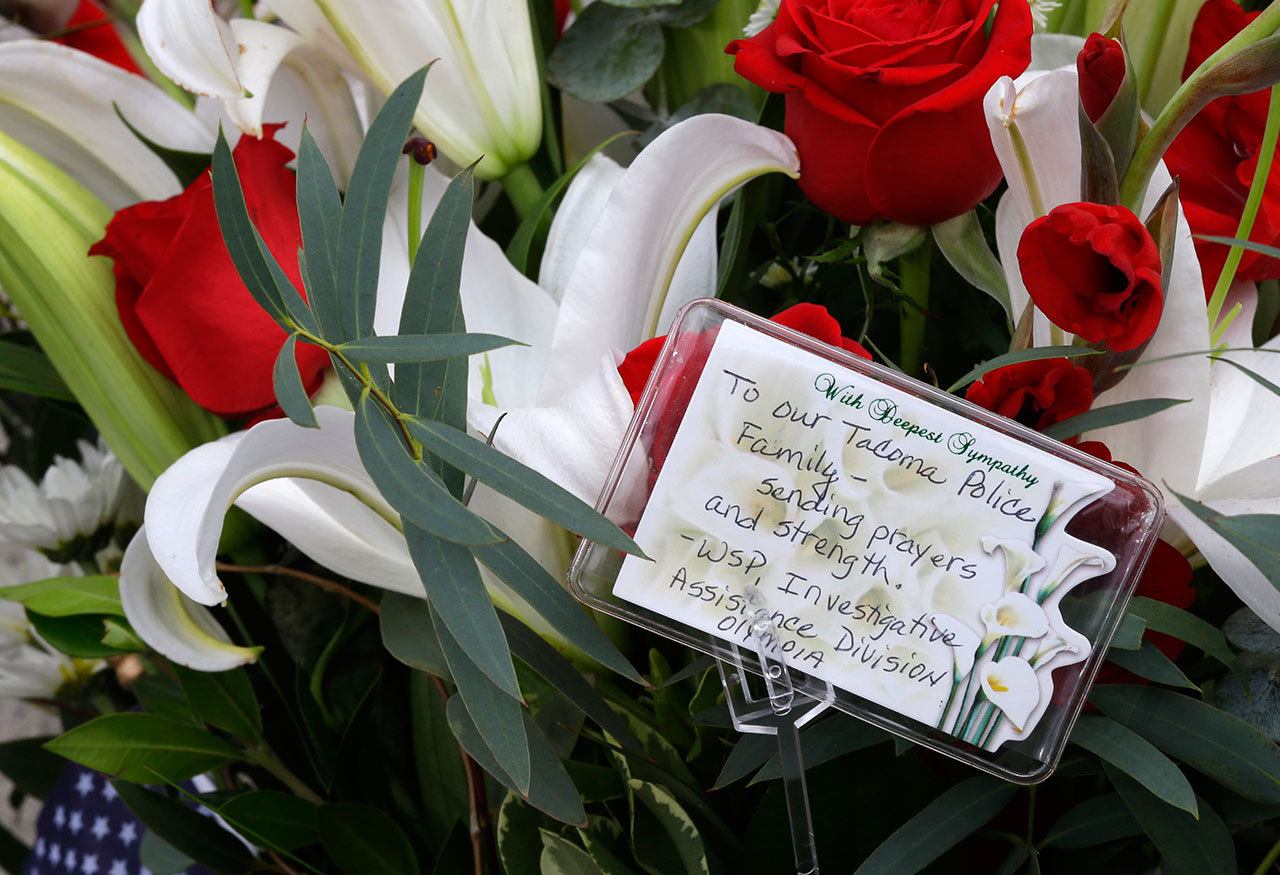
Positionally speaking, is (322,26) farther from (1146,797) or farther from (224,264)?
(1146,797)

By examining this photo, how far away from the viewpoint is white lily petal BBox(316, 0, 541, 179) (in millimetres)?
471

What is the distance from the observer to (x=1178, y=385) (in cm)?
38

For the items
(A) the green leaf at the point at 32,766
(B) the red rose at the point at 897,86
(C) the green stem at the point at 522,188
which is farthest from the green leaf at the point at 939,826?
(A) the green leaf at the point at 32,766

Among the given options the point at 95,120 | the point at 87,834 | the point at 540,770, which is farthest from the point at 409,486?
the point at 87,834

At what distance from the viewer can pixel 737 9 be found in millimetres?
537

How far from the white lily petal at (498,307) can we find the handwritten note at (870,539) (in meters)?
0.15

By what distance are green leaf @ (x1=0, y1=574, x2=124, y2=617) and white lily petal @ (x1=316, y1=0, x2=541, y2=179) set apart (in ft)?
0.84

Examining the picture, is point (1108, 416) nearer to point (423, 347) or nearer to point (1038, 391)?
point (1038, 391)

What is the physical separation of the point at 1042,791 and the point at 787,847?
0.37 ft

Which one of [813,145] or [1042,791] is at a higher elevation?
[813,145]

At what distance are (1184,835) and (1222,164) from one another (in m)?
→ 0.27

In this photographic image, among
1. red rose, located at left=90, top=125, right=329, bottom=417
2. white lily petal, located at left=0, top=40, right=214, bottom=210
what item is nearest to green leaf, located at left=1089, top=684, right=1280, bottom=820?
red rose, located at left=90, top=125, right=329, bottom=417

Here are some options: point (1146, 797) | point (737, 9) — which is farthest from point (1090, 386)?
point (737, 9)

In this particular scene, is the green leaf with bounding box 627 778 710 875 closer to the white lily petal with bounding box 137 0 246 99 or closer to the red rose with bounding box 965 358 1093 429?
the red rose with bounding box 965 358 1093 429
